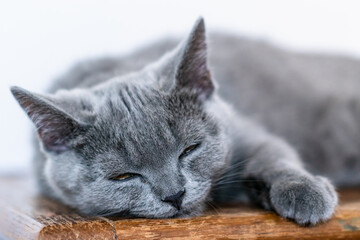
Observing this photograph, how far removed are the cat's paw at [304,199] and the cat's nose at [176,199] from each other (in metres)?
0.26

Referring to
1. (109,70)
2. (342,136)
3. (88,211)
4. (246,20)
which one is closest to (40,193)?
(88,211)

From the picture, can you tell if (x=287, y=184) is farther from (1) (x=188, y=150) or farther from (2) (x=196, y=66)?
(2) (x=196, y=66)

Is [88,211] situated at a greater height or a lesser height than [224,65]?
lesser

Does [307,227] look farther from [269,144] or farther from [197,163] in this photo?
[269,144]

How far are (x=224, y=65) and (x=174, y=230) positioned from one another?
1.07 metres

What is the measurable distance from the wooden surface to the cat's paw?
0.9 inches

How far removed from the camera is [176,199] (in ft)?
3.66

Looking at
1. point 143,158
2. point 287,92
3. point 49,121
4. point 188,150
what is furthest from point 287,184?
point 287,92

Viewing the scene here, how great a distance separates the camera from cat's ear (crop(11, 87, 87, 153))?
116cm

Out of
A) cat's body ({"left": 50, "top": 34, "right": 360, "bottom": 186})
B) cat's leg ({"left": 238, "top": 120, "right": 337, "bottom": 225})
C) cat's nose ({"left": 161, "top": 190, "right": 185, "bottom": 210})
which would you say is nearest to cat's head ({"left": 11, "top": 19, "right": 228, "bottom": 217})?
cat's nose ({"left": 161, "top": 190, "right": 185, "bottom": 210})

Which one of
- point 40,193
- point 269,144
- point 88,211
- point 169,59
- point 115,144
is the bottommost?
point 40,193

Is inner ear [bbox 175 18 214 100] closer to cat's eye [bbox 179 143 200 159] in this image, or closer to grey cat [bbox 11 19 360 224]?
grey cat [bbox 11 19 360 224]

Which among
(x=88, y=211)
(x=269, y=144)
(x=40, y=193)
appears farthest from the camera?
(x=40, y=193)

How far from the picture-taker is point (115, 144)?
3.90ft
